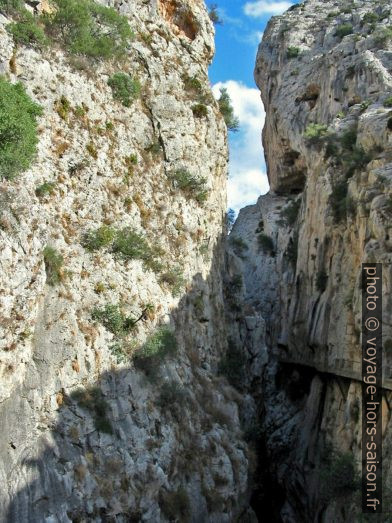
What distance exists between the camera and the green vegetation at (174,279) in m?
19.1

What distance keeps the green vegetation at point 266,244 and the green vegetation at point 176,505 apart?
2918 cm

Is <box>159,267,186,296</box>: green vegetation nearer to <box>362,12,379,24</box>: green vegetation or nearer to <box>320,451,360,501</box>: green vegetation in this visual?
<box>320,451,360,501</box>: green vegetation

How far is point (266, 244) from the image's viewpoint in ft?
143

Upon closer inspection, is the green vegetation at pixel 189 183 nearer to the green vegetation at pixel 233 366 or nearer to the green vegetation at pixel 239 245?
the green vegetation at pixel 233 366

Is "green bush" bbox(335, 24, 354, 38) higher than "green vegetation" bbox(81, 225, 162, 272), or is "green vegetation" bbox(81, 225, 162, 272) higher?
"green bush" bbox(335, 24, 354, 38)

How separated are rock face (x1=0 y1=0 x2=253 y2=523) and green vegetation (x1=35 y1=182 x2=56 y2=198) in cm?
5

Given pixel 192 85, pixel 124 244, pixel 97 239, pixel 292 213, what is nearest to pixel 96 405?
pixel 97 239

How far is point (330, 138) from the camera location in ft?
93.9

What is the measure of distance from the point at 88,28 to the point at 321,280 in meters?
15.5

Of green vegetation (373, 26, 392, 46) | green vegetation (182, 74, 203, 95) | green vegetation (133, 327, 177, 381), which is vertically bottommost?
green vegetation (133, 327, 177, 381)

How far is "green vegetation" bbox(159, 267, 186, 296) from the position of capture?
1912 cm

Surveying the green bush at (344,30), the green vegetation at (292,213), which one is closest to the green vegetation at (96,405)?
the green vegetation at (292,213)

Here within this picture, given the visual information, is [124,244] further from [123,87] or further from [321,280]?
[321,280]

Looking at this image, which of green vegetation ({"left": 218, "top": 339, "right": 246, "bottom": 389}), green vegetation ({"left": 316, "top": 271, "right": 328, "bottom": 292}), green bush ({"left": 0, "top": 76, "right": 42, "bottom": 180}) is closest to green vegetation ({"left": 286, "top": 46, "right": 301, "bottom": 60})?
green vegetation ({"left": 316, "top": 271, "right": 328, "bottom": 292})
